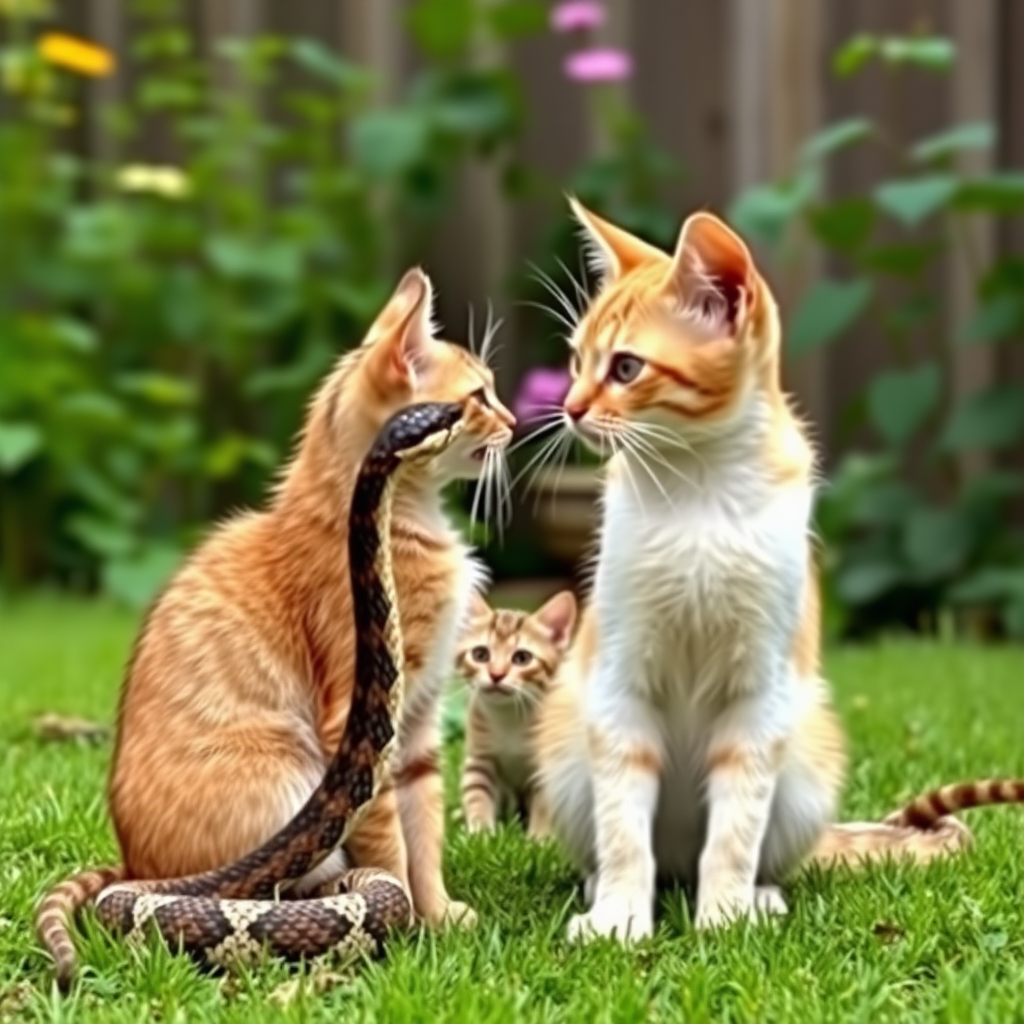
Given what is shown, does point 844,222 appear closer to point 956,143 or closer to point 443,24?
point 956,143

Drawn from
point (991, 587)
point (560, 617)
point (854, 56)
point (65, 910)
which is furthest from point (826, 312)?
point (65, 910)

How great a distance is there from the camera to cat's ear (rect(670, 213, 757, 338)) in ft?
7.95

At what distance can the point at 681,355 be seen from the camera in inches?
96.4

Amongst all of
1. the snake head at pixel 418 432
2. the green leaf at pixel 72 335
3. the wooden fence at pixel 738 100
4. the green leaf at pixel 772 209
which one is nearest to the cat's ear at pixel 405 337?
the snake head at pixel 418 432

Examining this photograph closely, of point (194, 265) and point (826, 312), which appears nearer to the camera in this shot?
point (826, 312)

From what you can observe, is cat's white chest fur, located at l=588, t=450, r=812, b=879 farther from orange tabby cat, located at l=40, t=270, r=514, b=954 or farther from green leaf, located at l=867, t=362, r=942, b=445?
green leaf, located at l=867, t=362, r=942, b=445

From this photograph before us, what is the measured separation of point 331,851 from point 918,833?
0.96m

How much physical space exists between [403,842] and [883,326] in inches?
152

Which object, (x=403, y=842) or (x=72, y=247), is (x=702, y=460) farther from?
(x=72, y=247)

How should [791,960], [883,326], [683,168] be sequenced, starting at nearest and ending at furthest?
[791,960], [883,326], [683,168]

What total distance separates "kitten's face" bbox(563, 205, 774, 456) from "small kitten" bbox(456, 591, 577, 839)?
0.56 meters

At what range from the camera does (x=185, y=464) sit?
6.49 meters

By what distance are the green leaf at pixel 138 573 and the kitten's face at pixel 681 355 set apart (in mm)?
3631

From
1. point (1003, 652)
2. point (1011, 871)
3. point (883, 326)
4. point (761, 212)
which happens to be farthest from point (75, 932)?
point (883, 326)
